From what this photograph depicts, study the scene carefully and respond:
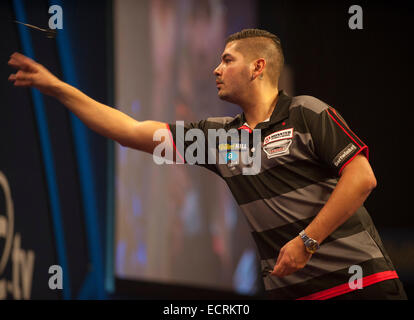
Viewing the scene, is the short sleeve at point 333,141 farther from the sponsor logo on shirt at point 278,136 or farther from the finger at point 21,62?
the finger at point 21,62

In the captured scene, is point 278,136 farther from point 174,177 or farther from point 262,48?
point 174,177

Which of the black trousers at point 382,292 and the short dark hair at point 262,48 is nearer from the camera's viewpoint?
the black trousers at point 382,292

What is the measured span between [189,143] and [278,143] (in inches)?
16.0

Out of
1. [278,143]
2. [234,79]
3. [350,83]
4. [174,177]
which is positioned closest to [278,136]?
[278,143]

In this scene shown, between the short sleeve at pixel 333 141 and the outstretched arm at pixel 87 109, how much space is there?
670 millimetres

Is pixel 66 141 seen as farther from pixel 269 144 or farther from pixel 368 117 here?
pixel 368 117

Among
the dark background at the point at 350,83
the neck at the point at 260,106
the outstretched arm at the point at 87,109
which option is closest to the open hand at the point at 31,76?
the outstretched arm at the point at 87,109

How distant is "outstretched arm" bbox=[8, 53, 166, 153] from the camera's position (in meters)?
1.86

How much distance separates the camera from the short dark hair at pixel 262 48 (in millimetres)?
2094

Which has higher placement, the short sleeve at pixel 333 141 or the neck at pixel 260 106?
the neck at pixel 260 106

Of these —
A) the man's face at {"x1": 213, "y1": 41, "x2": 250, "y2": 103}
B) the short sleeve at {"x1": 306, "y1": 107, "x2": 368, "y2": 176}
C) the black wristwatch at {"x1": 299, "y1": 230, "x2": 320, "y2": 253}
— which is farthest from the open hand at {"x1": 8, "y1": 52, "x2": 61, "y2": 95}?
the black wristwatch at {"x1": 299, "y1": 230, "x2": 320, "y2": 253}

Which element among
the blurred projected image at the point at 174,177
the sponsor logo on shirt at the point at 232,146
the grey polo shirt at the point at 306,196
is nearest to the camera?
the grey polo shirt at the point at 306,196

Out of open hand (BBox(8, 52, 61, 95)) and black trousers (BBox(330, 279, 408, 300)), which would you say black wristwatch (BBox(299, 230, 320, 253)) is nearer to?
black trousers (BBox(330, 279, 408, 300))
